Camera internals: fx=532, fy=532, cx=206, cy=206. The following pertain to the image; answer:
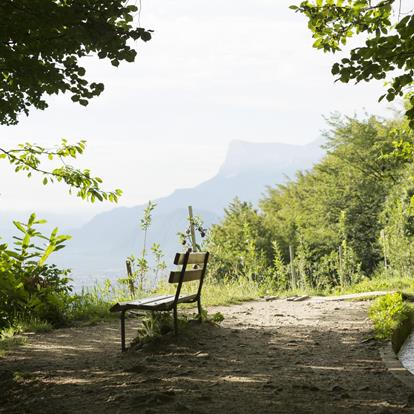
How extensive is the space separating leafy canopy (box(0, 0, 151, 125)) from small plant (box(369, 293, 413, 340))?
14.2ft

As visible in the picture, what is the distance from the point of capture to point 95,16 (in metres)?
4.96

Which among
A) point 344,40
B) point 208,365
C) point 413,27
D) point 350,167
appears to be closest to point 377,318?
point 208,365

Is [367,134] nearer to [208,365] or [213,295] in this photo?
[213,295]

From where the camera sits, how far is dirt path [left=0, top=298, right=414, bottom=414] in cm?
388

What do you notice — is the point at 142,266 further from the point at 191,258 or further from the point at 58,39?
the point at 58,39

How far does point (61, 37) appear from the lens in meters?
4.80

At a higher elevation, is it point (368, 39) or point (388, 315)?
point (368, 39)

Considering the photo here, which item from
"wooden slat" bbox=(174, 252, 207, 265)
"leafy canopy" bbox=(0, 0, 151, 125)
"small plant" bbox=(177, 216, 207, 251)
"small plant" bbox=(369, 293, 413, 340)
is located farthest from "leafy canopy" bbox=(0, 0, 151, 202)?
"small plant" bbox=(177, 216, 207, 251)

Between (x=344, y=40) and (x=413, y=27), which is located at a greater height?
(x=344, y=40)

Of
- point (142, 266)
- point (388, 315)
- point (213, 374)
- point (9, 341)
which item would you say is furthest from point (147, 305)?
point (142, 266)

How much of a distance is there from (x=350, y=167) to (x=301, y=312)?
2202 centimetres

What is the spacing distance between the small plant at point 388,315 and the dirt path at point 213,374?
22cm

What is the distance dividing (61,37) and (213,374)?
3.33m

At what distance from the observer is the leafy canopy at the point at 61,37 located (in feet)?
14.6
